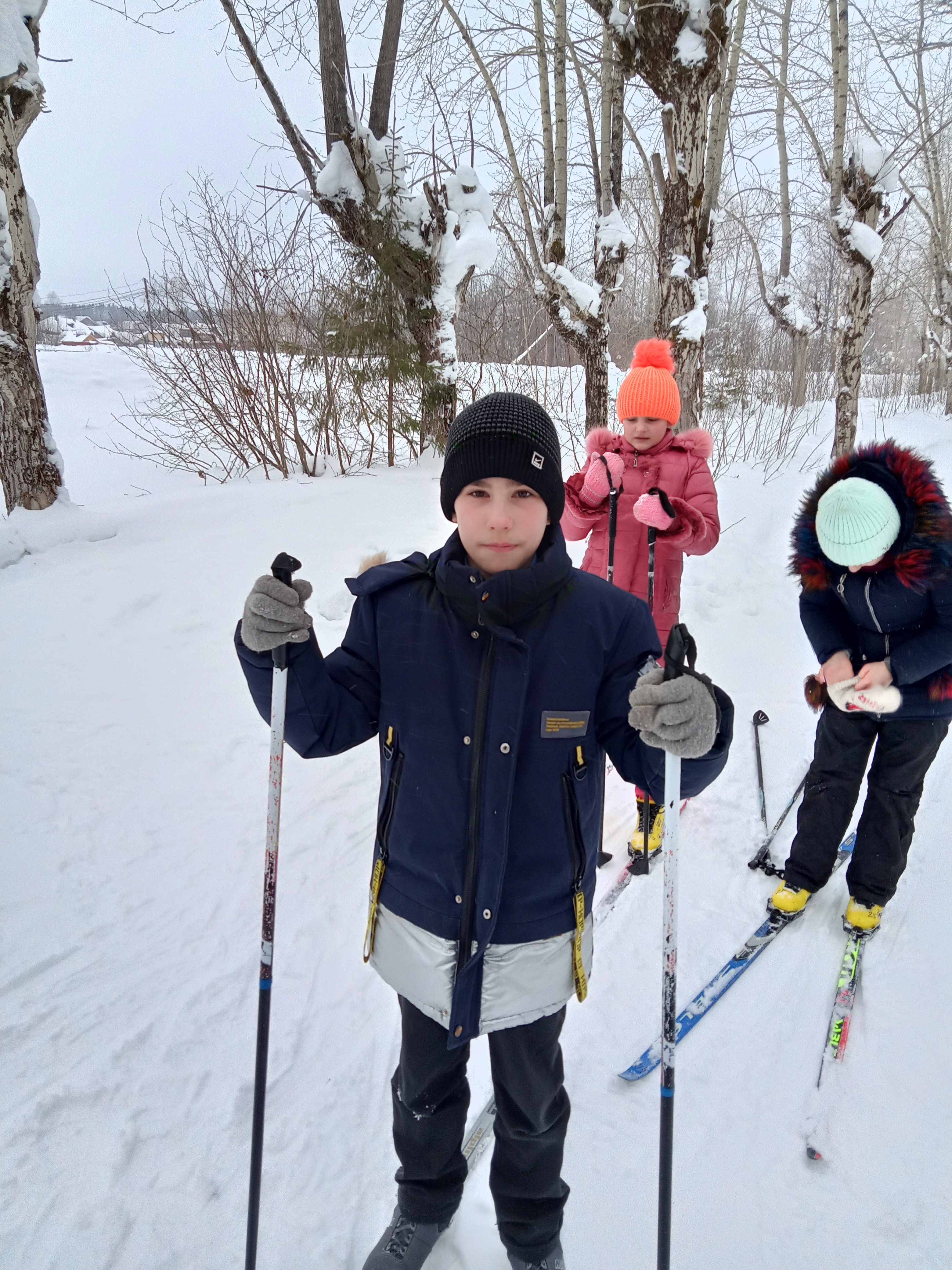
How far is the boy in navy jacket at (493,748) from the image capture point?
55.2 inches

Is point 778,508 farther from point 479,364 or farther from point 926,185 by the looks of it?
point 926,185

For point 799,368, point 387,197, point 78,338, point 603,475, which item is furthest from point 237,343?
point 78,338

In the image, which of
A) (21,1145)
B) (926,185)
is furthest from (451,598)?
(926,185)

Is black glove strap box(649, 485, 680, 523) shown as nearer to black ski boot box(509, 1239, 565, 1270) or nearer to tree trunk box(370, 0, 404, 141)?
black ski boot box(509, 1239, 565, 1270)

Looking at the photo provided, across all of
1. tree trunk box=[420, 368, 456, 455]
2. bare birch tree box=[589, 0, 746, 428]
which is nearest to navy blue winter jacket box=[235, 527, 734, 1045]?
bare birch tree box=[589, 0, 746, 428]

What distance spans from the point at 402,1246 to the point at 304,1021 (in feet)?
2.89

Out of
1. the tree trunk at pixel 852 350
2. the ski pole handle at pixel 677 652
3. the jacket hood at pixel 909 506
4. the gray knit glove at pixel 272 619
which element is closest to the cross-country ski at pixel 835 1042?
the jacket hood at pixel 909 506

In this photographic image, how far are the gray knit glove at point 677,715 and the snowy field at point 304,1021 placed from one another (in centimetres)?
147

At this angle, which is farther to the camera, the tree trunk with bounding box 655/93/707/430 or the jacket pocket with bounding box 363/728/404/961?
the tree trunk with bounding box 655/93/707/430

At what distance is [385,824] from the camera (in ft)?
4.97

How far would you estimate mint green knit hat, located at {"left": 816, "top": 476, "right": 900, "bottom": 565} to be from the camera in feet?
7.64

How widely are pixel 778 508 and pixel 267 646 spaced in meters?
8.62

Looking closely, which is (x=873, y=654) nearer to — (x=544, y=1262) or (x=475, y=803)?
(x=475, y=803)

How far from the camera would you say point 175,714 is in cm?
398
